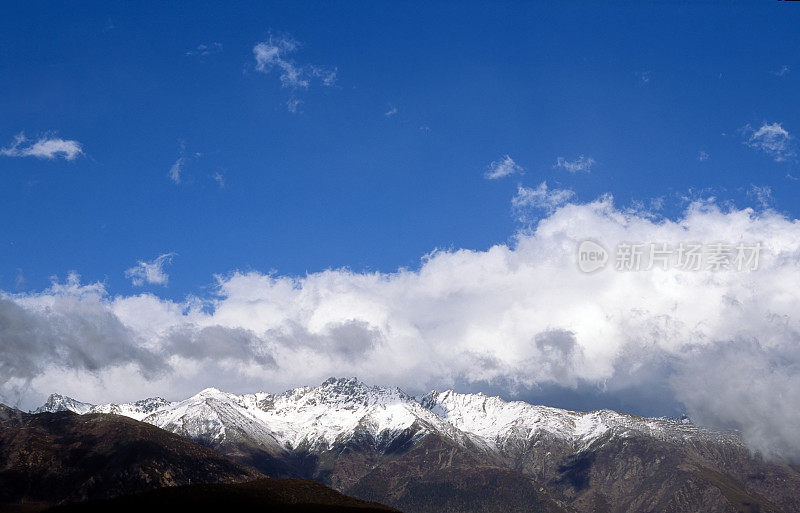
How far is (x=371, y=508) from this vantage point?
650ft

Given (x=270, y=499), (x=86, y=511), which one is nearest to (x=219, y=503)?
(x=270, y=499)

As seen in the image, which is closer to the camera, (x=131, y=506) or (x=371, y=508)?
(x=131, y=506)

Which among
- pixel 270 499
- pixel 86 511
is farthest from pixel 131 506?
pixel 270 499

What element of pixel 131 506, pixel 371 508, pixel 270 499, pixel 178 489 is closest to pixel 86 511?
pixel 131 506

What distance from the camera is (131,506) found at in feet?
595

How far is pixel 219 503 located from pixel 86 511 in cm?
3331

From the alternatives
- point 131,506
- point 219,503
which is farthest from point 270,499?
point 131,506

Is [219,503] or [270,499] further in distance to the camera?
[270,499]

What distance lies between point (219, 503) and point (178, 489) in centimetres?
1851

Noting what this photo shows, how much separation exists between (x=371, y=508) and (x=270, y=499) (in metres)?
29.2

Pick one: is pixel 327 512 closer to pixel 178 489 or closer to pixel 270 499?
pixel 270 499

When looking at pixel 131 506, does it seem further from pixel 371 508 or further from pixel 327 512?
pixel 371 508

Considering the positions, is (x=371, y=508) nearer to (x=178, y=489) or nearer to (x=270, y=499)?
(x=270, y=499)

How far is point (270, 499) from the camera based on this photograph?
199750 mm
